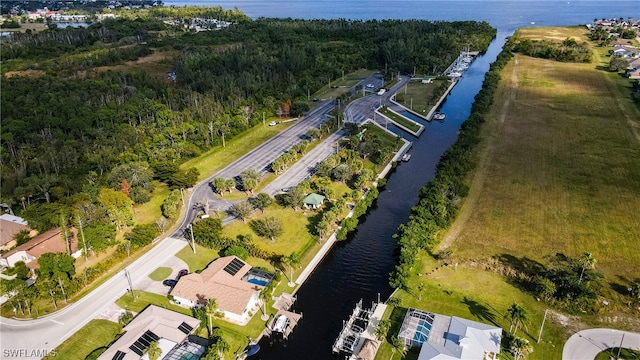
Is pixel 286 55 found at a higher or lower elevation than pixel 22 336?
higher

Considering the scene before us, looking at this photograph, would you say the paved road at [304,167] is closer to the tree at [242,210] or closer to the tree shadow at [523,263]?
the tree at [242,210]

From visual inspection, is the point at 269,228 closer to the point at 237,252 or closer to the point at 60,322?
the point at 237,252

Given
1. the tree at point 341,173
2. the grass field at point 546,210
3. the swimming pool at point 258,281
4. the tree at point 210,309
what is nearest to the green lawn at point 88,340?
the tree at point 210,309

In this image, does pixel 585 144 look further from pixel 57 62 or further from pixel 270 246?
pixel 57 62

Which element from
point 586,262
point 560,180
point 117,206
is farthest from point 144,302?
point 560,180

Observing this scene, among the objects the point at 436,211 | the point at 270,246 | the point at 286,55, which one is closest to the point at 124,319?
the point at 270,246

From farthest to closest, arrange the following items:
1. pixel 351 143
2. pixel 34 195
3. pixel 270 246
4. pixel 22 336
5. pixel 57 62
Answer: pixel 57 62 < pixel 351 143 < pixel 34 195 < pixel 270 246 < pixel 22 336

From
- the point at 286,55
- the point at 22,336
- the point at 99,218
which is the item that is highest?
the point at 286,55
